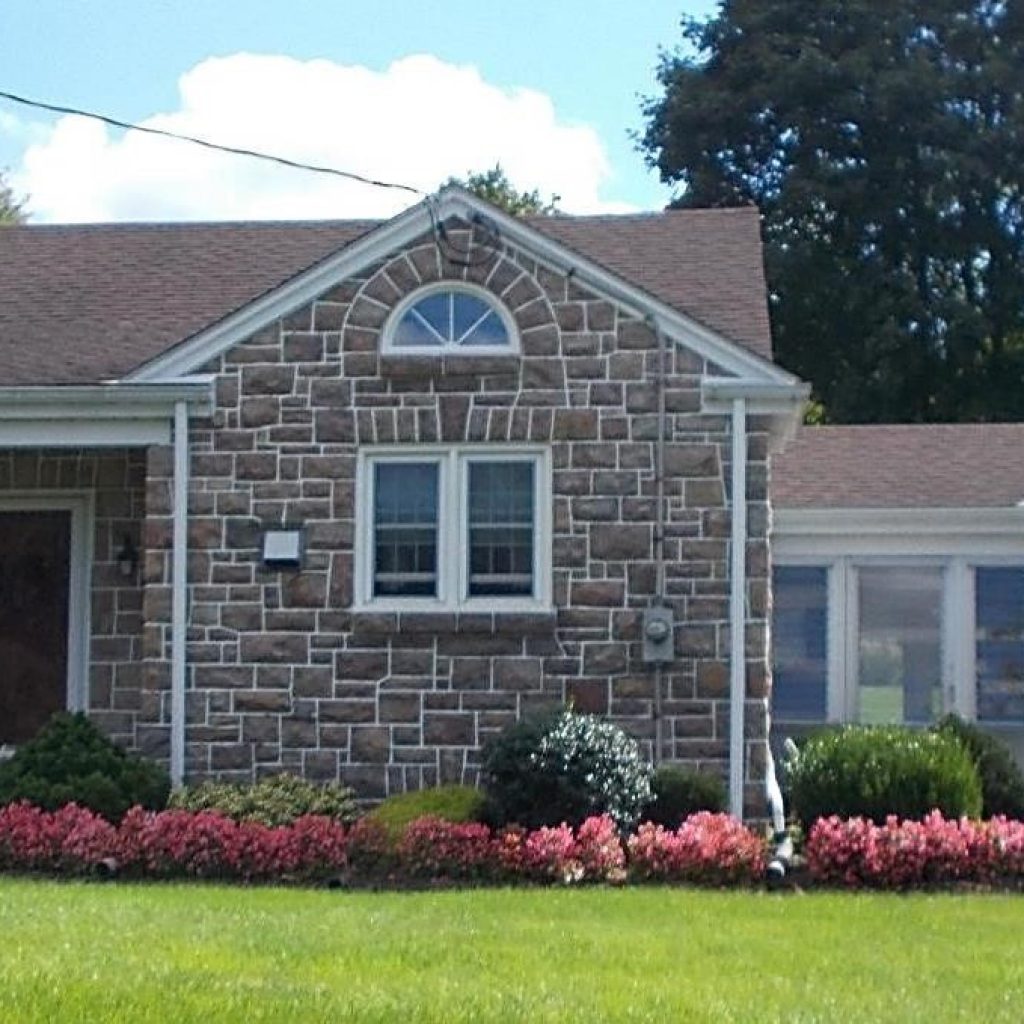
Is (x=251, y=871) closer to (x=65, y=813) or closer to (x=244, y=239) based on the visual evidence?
(x=65, y=813)

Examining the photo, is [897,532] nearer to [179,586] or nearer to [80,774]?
[179,586]

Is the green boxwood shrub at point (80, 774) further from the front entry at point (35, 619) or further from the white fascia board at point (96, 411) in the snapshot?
the white fascia board at point (96, 411)

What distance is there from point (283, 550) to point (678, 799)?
140 inches

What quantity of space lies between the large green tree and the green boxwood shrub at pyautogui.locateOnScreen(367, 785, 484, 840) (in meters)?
20.7

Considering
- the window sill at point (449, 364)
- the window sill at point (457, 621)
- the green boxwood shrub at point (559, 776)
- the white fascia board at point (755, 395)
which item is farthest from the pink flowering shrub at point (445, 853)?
the white fascia board at point (755, 395)

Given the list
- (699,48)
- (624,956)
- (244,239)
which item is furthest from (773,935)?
(699,48)

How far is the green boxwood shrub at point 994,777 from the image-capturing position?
15.7 meters

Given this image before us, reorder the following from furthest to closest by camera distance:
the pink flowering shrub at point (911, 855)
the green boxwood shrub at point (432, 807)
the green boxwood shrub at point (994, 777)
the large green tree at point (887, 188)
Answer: the large green tree at point (887, 188)
the green boxwood shrub at point (994, 777)
the green boxwood shrub at point (432, 807)
the pink flowering shrub at point (911, 855)

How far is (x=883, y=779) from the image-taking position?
551 inches

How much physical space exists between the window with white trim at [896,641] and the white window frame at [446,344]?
474 cm

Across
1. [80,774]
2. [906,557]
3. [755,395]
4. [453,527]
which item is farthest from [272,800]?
[906,557]

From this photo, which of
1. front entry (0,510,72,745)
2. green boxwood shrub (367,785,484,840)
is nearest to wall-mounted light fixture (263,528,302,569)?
green boxwood shrub (367,785,484,840)

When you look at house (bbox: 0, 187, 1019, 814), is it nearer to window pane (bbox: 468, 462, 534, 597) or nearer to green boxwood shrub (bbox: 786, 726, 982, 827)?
window pane (bbox: 468, 462, 534, 597)

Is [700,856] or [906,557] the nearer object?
[700,856]
